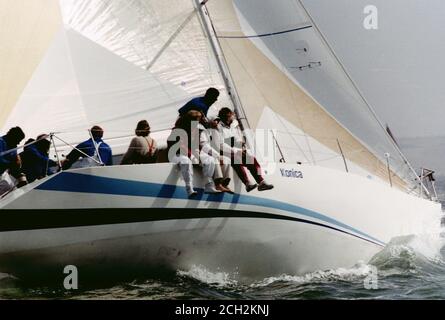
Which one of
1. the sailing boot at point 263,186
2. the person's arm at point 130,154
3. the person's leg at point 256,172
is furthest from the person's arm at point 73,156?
the sailing boot at point 263,186

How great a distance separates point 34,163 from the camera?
7703mm

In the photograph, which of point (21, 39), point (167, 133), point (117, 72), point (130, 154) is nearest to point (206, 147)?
point (130, 154)

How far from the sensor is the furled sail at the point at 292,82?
9469 millimetres

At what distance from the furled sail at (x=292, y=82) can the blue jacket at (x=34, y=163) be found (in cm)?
287

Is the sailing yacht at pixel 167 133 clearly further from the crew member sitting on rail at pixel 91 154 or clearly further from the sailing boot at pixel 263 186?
the crew member sitting on rail at pixel 91 154

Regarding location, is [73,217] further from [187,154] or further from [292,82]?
[292,82]

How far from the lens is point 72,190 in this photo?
6.85 meters

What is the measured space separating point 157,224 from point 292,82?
359cm

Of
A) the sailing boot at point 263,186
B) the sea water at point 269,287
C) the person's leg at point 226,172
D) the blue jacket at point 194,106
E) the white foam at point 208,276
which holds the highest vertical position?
the blue jacket at point 194,106

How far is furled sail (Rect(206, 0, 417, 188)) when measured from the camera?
9469 mm

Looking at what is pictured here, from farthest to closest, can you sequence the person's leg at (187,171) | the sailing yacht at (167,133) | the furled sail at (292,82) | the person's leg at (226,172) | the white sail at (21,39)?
the furled sail at (292,82) < the white sail at (21,39) < the person's leg at (226,172) < the person's leg at (187,171) < the sailing yacht at (167,133)

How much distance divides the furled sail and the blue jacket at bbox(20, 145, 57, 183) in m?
2.87

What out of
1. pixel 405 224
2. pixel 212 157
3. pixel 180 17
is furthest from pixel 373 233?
pixel 180 17
